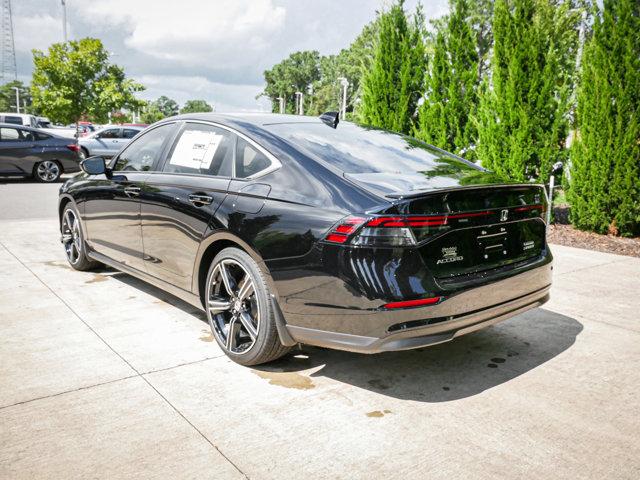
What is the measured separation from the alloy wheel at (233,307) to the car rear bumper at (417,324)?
17.5 inches

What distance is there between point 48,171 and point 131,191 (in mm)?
12393

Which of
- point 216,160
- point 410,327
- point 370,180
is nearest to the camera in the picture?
point 410,327

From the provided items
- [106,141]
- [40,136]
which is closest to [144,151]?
[40,136]

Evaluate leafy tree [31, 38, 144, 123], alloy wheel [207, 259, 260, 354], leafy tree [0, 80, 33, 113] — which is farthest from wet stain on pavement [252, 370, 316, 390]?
leafy tree [0, 80, 33, 113]

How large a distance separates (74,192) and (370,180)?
3.72m

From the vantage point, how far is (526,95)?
9148mm

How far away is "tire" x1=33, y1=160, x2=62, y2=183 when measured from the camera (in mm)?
14984

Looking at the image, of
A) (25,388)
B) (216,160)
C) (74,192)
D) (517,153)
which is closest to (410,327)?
(216,160)

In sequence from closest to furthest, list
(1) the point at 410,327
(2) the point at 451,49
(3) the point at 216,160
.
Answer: (1) the point at 410,327 → (3) the point at 216,160 → (2) the point at 451,49

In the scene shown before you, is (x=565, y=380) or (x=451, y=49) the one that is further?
(x=451, y=49)

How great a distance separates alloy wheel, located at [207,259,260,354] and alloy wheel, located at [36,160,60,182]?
44.2 feet

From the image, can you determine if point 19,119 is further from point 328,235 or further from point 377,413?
point 377,413

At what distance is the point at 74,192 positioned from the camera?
18.1ft

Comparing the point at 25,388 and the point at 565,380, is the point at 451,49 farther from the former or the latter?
the point at 25,388
